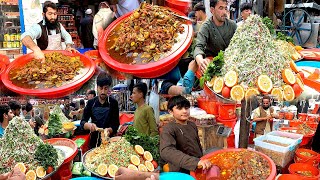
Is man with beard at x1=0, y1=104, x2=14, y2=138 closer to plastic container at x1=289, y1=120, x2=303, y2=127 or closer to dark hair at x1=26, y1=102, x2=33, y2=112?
dark hair at x1=26, y1=102, x2=33, y2=112

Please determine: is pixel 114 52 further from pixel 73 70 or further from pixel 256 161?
pixel 256 161

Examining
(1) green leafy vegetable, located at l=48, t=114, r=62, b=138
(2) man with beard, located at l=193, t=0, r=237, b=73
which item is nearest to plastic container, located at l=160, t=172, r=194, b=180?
(2) man with beard, located at l=193, t=0, r=237, b=73

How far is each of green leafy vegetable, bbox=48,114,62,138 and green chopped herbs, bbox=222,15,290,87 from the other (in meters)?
1.90

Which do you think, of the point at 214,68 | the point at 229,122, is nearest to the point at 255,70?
the point at 214,68

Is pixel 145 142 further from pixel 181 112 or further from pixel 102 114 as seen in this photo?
pixel 102 114

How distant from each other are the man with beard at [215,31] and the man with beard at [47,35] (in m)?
0.83

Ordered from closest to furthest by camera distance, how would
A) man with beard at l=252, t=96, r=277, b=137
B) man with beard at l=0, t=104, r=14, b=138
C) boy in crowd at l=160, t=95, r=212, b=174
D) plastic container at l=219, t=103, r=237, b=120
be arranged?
boy in crowd at l=160, t=95, r=212, b=174 → man with beard at l=0, t=104, r=14, b=138 → plastic container at l=219, t=103, r=237, b=120 → man with beard at l=252, t=96, r=277, b=137

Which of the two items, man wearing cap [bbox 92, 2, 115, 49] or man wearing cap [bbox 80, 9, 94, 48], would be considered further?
man wearing cap [bbox 80, 9, 94, 48]

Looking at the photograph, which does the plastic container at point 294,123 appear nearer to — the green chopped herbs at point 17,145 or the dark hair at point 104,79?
the dark hair at point 104,79

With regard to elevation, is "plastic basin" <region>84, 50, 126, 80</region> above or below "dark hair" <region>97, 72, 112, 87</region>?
above

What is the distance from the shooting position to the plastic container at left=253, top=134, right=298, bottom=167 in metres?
2.21

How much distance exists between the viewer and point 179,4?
202 cm

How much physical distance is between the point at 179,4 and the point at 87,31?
27.6 inches

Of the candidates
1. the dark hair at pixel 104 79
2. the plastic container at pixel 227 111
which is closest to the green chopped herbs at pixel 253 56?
the dark hair at pixel 104 79
